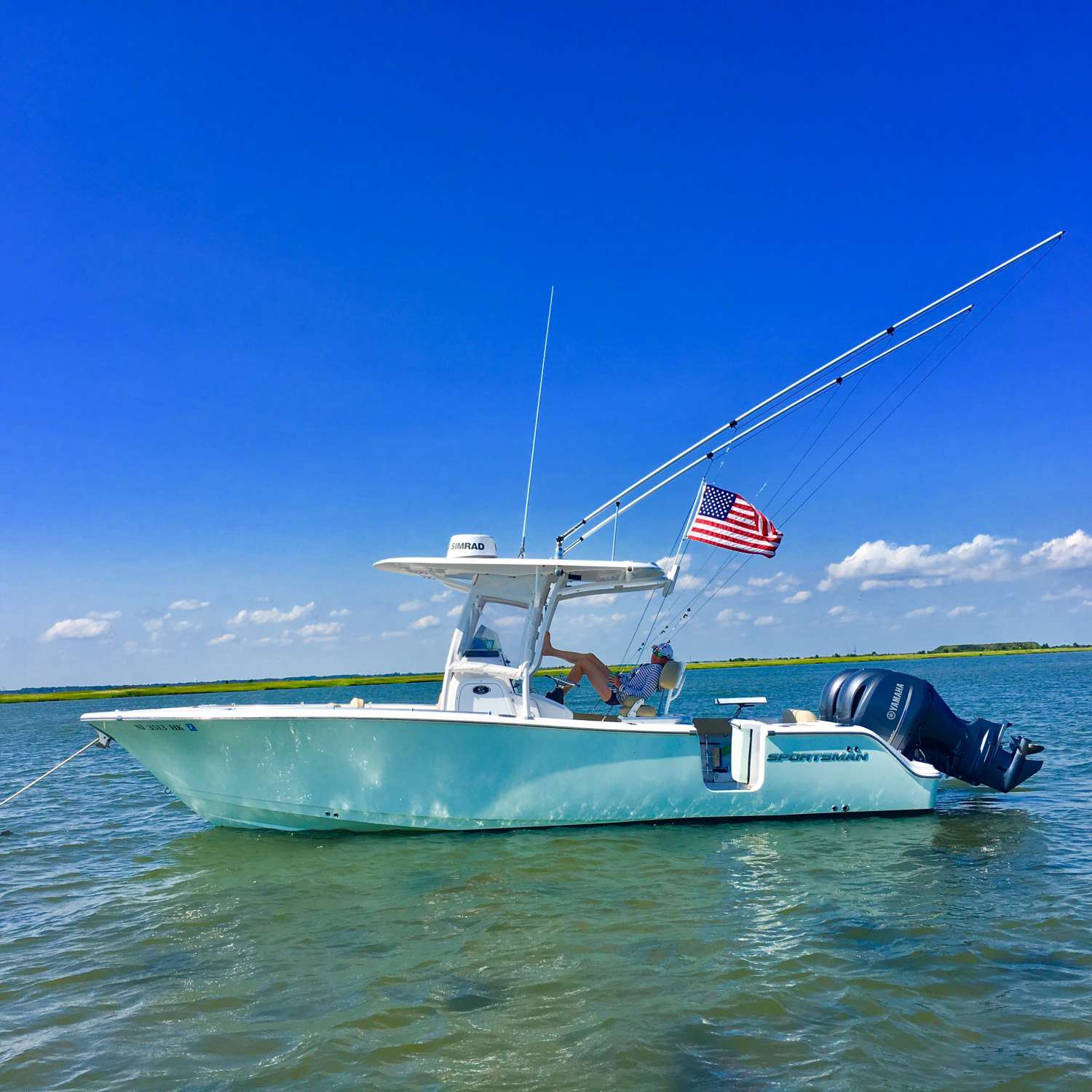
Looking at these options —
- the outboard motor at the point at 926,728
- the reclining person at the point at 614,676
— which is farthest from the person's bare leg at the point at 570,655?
the outboard motor at the point at 926,728

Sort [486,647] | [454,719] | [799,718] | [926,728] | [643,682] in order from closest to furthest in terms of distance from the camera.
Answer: [454,719], [486,647], [799,718], [643,682], [926,728]

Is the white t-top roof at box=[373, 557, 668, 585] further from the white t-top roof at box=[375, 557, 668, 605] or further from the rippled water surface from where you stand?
the rippled water surface

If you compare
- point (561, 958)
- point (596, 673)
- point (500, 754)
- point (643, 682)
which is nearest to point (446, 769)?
point (500, 754)

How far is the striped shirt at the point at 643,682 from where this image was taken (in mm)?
11711

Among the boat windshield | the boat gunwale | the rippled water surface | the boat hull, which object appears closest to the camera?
the rippled water surface

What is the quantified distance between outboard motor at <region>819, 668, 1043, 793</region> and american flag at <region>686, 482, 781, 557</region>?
2.51m

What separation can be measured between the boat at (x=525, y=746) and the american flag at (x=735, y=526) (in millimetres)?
724

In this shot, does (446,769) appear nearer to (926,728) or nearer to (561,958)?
(561,958)

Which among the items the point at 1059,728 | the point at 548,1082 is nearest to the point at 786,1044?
the point at 548,1082

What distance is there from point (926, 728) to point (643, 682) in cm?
412

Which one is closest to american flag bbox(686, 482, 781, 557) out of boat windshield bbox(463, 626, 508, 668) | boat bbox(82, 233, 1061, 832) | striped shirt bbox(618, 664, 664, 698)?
boat bbox(82, 233, 1061, 832)

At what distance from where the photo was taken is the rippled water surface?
4.87 meters

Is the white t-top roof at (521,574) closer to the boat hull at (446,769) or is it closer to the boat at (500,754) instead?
the boat at (500,754)

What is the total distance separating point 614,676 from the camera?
38.8 feet
